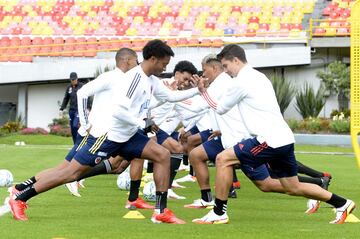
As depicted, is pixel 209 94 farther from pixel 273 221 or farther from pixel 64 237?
pixel 64 237

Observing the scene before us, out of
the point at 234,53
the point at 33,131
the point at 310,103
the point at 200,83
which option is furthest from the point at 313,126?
the point at 234,53

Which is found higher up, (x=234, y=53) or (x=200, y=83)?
(x=234, y=53)

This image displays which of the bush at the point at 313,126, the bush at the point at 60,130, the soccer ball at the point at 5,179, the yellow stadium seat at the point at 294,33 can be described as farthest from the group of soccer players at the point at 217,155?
the yellow stadium seat at the point at 294,33

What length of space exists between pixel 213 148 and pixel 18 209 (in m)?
3.15

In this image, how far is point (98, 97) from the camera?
13430 mm

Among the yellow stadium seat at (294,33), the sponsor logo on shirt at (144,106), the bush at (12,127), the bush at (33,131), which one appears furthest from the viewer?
the yellow stadium seat at (294,33)

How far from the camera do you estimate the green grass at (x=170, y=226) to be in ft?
33.4

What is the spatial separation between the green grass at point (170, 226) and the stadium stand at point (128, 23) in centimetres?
2259

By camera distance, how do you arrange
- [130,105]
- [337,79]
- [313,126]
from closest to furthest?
[130,105]
[313,126]
[337,79]

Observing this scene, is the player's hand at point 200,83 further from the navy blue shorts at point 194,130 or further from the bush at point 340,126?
the bush at point 340,126

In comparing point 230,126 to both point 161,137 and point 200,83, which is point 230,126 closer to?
point 200,83

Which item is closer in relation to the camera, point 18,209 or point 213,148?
point 18,209

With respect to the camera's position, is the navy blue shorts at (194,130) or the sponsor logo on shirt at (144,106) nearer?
the sponsor logo on shirt at (144,106)

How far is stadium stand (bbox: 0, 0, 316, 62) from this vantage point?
40562mm
